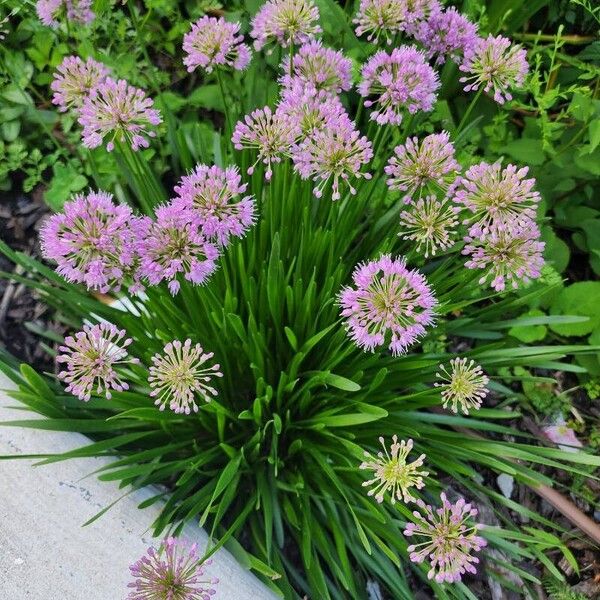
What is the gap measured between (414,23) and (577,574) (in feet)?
6.04

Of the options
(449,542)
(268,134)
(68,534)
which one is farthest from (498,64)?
(68,534)

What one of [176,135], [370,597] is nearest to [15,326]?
[176,135]

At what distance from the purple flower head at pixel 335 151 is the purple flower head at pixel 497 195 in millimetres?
231

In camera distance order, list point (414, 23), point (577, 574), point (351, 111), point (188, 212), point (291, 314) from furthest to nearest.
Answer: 1. point (351, 111)
2. point (577, 574)
3. point (291, 314)
4. point (414, 23)
5. point (188, 212)

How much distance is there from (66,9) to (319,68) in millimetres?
675

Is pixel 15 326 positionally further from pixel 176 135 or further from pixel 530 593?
pixel 530 593

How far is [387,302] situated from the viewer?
1.30 metres

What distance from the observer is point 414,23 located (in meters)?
1.70

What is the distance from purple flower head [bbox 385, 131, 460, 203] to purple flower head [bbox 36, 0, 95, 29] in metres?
0.90

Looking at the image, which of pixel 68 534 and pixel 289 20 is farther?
pixel 68 534

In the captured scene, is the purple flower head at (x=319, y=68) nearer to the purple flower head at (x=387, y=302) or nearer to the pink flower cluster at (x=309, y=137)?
the pink flower cluster at (x=309, y=137)

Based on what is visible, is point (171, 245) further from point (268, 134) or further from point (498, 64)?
point (498, 64)

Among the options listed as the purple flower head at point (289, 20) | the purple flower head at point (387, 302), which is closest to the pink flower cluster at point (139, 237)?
the purple flower head at point (387, 302)

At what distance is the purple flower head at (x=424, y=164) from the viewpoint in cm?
145
